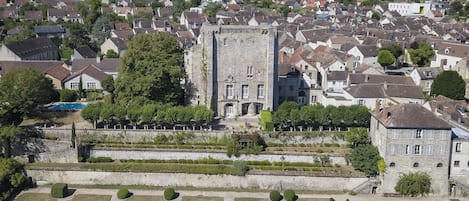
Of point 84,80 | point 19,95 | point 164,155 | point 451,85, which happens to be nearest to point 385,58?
point 451,85

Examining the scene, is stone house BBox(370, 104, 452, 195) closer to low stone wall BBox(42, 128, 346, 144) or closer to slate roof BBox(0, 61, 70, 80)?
low stone wall BBox(42, 128, 346, 144)

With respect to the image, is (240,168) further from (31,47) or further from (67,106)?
(31,47)

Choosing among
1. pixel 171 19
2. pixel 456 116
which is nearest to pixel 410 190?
pixel 456 116

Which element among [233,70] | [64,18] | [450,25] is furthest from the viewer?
[64,18]

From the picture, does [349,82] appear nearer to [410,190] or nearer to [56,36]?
[410,190]

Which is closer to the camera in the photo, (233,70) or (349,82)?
(233,70)

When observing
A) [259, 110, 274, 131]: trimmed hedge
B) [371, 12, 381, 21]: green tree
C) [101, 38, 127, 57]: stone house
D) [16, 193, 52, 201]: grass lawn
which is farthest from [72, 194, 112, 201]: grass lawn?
[371, 12, 381, 21]: green tree
